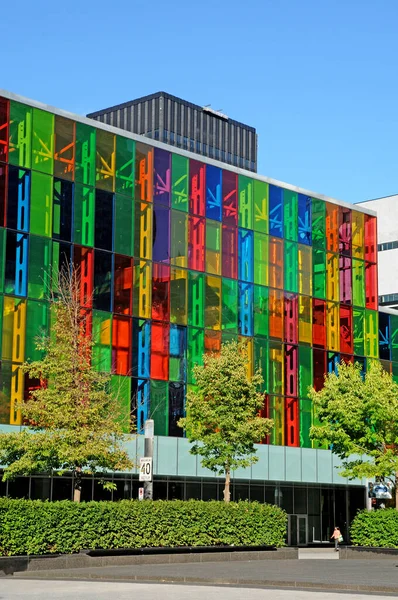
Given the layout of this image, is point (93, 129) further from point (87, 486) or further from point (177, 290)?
→ point (87, 486)

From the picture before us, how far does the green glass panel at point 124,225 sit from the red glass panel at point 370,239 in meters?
20.9

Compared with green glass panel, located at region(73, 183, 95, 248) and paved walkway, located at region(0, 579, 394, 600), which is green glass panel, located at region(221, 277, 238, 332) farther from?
paved walkway, located at region(0, 579, 394, 600)

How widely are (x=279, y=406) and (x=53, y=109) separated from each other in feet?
76.3

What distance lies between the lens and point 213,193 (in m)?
61.0

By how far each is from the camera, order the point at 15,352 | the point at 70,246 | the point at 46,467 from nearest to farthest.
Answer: the point at 46,467 < the point at 15,352 < the point at 70,246

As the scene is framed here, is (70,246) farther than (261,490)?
No

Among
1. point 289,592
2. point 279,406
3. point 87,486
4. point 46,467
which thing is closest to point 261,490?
point 279,406

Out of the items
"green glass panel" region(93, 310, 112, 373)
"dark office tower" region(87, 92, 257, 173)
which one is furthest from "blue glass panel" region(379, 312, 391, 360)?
"dark office tower" region(87, 92, 257, 173)

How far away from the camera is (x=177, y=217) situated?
58.2 meters

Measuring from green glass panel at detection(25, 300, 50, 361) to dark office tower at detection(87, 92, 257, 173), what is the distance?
10907 centimetres

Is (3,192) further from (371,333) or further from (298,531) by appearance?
(298,531)

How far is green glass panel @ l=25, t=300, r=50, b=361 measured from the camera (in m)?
49.9

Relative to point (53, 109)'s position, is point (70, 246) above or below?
below

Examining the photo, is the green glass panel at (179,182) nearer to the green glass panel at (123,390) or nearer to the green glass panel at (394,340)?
the green glass panel at (123,390)
